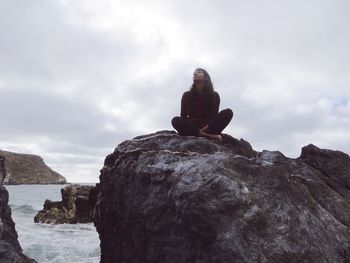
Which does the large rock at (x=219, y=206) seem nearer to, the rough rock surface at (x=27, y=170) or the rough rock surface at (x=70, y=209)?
the rough rock surface at (x=70, y=209)

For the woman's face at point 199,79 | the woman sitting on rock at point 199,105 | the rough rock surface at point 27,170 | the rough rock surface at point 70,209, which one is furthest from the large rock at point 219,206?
the rough rock surface at point 27,170

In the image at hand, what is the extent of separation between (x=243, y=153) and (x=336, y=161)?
188 centimetres

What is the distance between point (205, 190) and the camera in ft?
22.8

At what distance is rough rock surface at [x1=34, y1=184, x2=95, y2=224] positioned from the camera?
29.2 m

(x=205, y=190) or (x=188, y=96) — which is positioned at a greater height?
(x=188, y=96)

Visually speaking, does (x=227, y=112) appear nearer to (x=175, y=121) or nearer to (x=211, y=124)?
(x=211, y=124)

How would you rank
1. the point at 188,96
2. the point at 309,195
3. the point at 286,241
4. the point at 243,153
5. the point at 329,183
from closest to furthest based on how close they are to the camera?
the point at 286,241
the point at 309,195
the point at 329,183
the point at 243,153
the point at 188,96

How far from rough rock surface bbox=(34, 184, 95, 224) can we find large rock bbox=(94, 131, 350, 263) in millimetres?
20902

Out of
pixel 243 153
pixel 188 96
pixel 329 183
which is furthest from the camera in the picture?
pixel 188 96

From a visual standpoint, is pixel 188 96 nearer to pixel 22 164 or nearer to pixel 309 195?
pixel 309 195

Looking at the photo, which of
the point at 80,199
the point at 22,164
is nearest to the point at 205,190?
the point at 80,199

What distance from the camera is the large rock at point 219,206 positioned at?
21.7 ft

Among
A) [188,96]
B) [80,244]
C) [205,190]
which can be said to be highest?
[188,96]

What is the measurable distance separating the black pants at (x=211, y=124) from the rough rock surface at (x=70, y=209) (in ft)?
68.8
